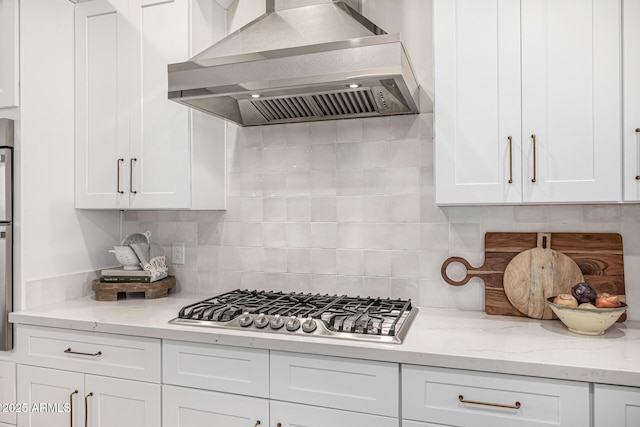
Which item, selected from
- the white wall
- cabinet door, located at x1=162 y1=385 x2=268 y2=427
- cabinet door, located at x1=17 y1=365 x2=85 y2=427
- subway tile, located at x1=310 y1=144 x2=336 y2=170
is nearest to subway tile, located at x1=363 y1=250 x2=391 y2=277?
subway tile, located at x1=310 y1=144 x2=336 y2=170

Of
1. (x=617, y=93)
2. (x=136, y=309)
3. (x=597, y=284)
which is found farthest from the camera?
(x=136, y=309)

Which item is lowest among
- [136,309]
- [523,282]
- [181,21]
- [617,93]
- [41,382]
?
[41,382]

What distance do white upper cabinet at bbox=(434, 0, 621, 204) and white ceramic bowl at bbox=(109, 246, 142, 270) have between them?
1614 mm

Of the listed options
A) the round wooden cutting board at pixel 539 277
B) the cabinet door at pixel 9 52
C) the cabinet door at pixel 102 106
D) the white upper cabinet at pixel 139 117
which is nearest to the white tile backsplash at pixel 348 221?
the round wooden cutting board at pixel 539 277

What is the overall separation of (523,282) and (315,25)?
1.36 metres

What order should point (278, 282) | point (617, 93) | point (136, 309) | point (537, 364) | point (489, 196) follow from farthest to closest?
point (278, 282)
point (136, 309)
point (489, 196)
point (617, 93)
point (537, 364)

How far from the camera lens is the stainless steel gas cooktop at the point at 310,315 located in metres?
1.53

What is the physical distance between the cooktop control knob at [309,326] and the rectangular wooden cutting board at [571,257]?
81cm

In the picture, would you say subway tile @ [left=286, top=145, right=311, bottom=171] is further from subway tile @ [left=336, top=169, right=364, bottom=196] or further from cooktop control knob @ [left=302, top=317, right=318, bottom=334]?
cooktop control knob @ [left=302, top=317, right=318, bottom=334]

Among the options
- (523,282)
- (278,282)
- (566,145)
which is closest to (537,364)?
(523,282)

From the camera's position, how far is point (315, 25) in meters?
1.70

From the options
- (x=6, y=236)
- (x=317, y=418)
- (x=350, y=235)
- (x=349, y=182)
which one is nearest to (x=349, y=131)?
(x=349, y=182)

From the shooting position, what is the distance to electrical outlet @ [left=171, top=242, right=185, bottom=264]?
2.43 m

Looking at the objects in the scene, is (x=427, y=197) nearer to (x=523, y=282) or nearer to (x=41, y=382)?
(x=523, y=282)
